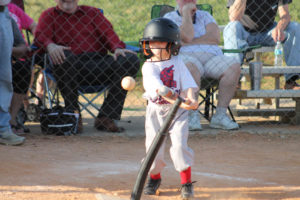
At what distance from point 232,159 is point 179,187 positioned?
3.63ft

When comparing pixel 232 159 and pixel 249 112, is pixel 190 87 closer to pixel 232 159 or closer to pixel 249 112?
pixel 232 159

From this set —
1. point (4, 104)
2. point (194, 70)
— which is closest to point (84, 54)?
point (4, 104)

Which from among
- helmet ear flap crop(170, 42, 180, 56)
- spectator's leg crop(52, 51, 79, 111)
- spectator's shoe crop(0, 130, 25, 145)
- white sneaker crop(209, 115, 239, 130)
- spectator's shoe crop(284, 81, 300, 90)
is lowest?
white sneaker crop(209, 115, 239, 130)

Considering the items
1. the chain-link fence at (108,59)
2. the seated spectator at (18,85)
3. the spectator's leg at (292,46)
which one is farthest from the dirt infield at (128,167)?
the spectator's leg at (292,46)

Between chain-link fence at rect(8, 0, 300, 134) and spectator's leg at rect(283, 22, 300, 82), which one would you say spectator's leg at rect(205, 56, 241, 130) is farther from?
spectator's leg at rect(283, 22, 300, 82)

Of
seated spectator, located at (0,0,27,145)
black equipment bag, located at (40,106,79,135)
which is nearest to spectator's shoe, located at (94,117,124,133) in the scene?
black equipment bag, located at (40,106,79,135)

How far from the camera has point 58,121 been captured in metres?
5.22

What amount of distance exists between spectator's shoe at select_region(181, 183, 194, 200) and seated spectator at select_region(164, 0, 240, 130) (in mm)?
2174

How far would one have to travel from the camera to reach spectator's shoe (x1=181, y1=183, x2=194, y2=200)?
314 centimetres

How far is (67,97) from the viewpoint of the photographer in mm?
5316

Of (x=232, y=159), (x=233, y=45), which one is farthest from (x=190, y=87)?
(x=233, y=45)

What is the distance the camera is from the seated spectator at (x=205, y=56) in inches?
209

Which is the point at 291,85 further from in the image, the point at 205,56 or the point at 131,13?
the point at 131,13

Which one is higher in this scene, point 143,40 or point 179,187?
point 143,40
